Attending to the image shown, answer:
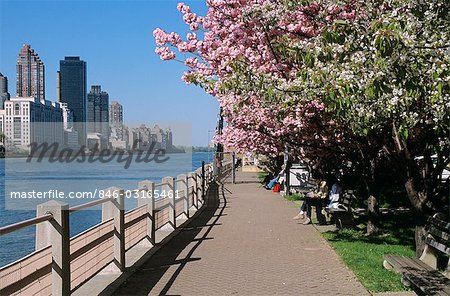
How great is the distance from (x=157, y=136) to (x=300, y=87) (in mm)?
36790

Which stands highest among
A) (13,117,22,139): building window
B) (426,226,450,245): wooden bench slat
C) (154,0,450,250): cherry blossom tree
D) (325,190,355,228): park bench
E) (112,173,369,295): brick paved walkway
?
(13,117,22,139): building window

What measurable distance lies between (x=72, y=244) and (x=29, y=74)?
109537 millimetres

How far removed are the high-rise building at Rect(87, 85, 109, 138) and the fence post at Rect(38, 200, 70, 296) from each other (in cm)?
5675

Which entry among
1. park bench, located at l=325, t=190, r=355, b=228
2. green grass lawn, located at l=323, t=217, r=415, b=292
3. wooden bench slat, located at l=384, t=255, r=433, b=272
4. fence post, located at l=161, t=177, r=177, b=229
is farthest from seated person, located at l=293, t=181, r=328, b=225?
wooden bench slat, located at l=384, t=255, r=433, b=272

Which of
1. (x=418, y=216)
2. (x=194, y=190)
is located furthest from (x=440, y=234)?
(x=194, y=190)

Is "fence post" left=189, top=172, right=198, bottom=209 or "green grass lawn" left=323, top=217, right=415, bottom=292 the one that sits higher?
"fence post" left=189, top=172, right=198, bottom=209

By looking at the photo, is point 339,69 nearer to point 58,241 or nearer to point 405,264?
point 58,241

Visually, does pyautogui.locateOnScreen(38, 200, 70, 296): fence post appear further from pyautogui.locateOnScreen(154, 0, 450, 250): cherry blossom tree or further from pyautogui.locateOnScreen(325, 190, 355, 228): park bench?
pyautogui.locateOnScreen(325, 190, 355, 228): park bench

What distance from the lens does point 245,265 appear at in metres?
10.5

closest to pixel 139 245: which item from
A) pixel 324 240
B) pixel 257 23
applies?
pixel 324 240

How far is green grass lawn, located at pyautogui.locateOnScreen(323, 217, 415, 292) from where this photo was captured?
28.3 feet

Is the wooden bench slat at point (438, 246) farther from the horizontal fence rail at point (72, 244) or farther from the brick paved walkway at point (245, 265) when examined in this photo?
the horizontal fence rail at point (72, 244)

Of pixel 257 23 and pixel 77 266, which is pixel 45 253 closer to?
pixel 77 266

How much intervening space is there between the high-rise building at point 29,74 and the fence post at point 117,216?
100.0m
